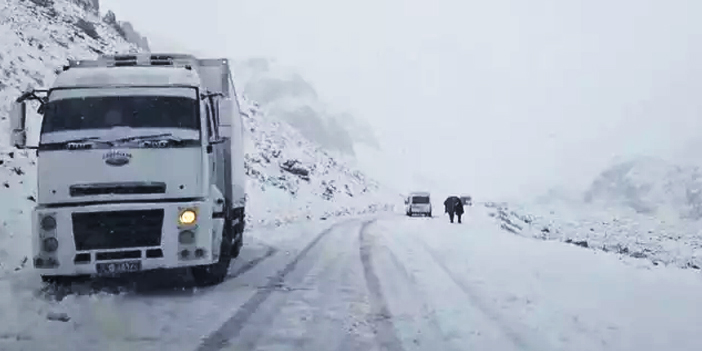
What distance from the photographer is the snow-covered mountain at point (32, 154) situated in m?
20.0

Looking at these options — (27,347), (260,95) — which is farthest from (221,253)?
(260,95)

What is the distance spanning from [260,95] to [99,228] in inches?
5312

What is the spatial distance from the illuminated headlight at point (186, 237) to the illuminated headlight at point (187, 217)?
0.43 feet

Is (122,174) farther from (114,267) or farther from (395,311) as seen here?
(395,311)

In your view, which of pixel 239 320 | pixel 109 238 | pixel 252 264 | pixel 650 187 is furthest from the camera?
pixel 650 187

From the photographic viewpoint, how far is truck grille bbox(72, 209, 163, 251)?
1005 centimetres

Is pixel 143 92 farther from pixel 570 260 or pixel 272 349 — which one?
pixel 570 260

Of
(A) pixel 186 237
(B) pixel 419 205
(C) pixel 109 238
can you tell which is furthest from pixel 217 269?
(B) pixel 419 205

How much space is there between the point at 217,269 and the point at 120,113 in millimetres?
2953

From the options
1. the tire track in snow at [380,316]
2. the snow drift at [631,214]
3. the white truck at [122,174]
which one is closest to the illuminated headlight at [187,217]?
the white truck at [122,174]

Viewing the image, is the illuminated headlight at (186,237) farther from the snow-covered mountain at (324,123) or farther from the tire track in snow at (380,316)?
the snow-covered mountain at (324,123)

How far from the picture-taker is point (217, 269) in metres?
11.9

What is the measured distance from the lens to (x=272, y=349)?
6992 mm

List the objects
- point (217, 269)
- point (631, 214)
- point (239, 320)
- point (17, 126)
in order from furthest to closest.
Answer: point (631, 214)
point (217, 269)
point (17, 126)
point (239, 320)
